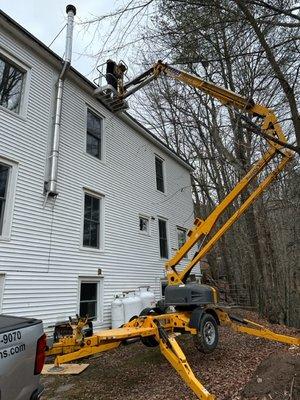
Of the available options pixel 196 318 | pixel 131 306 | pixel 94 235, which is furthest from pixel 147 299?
pixel 196 318

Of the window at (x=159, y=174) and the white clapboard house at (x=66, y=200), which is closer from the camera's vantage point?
the white clapboard house at (x=66, y=200)

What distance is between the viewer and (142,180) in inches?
554

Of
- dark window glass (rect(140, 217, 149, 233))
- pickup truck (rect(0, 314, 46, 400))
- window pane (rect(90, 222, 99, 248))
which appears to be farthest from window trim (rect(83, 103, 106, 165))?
pickup truck (rect(0, 314, 46, 400))

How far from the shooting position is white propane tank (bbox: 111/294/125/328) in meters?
10.0

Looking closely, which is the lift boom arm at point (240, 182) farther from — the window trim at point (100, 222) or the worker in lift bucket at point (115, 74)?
the window trim at point (100, 222)

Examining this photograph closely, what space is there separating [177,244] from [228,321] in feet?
28.4

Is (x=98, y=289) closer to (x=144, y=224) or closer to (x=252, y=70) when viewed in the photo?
(x=144, y=224)

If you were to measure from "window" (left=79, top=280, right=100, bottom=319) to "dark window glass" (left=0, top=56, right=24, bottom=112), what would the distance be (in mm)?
5334

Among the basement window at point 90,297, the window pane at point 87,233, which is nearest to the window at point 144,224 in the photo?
the window pane at point 87,233

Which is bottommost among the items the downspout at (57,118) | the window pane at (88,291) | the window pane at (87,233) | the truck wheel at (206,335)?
the truck wheel at (206,335)

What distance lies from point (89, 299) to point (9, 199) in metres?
3.94

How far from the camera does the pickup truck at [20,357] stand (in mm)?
2500

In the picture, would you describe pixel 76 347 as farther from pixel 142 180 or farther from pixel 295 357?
pixel 142 180

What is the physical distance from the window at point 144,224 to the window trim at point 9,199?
6272mm
